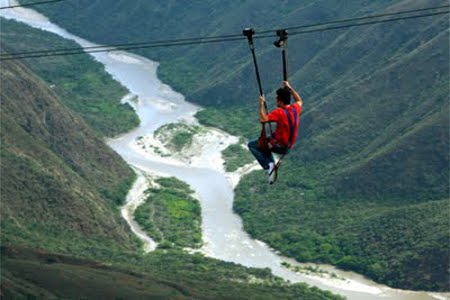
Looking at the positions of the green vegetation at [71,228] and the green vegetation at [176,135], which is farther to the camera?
the green vegetation at [176,135]

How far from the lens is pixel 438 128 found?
81.0m

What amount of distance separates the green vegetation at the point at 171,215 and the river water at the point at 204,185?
2.07 feet

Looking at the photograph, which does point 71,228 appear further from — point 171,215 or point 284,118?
point 284,118

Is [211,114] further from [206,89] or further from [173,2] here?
[173,2]

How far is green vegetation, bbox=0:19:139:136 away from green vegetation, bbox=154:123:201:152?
11.7 ft

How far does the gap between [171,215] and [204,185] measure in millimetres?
7209

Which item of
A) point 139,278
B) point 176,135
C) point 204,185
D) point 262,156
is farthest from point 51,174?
point 262,156

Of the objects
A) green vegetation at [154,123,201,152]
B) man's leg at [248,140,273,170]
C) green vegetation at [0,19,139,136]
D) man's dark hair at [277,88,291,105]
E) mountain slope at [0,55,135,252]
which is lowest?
man's leg at [248,140,273,170]

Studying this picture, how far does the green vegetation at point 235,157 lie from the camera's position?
89.9 metres

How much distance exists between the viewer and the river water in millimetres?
69312

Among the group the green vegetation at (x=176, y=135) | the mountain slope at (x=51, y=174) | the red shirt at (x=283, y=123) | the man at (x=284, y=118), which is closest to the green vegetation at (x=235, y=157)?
the green vegetation at (x=176, y=135)

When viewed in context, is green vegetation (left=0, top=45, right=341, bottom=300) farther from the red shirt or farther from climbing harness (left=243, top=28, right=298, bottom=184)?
the red shirt

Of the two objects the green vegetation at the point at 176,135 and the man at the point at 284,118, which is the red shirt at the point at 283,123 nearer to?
the man at the point at 284,118

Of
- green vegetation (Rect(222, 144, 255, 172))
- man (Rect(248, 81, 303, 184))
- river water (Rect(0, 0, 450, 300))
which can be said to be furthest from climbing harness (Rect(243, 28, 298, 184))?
green vegetation (Rect(222, 144, 255, 172))
